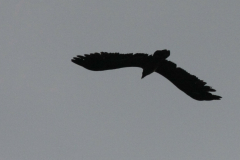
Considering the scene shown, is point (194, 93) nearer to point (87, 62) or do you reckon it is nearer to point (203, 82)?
point (203, 82)

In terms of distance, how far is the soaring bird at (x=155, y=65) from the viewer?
62.6 ft

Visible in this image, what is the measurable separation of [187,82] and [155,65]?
4.15 ft

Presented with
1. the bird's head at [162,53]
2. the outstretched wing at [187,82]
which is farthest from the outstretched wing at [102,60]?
the outstretched wing at [187,82]

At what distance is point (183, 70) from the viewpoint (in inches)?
776

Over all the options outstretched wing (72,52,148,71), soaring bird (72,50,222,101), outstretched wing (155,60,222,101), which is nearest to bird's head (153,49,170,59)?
soaring bird (72,50,222,101)

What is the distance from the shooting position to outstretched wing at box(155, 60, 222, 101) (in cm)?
1947

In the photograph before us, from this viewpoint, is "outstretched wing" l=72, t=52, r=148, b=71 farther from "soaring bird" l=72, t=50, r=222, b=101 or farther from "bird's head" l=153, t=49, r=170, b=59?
"bird's head" l=153, t=49, r=170, b=59

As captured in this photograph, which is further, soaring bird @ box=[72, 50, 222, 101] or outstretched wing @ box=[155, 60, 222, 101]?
outstretched wing @ box=[155, 60, 222, 101]

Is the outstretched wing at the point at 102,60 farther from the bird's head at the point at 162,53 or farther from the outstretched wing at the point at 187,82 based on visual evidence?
the outstretched wing at the point at 187,82

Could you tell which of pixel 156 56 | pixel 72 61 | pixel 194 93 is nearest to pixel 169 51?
pixel 156 56

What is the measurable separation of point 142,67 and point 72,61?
7.94ft

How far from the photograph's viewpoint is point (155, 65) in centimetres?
1948

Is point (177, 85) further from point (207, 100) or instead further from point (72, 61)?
point (72, 61)

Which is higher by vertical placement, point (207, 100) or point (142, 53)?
point (142, 53)
